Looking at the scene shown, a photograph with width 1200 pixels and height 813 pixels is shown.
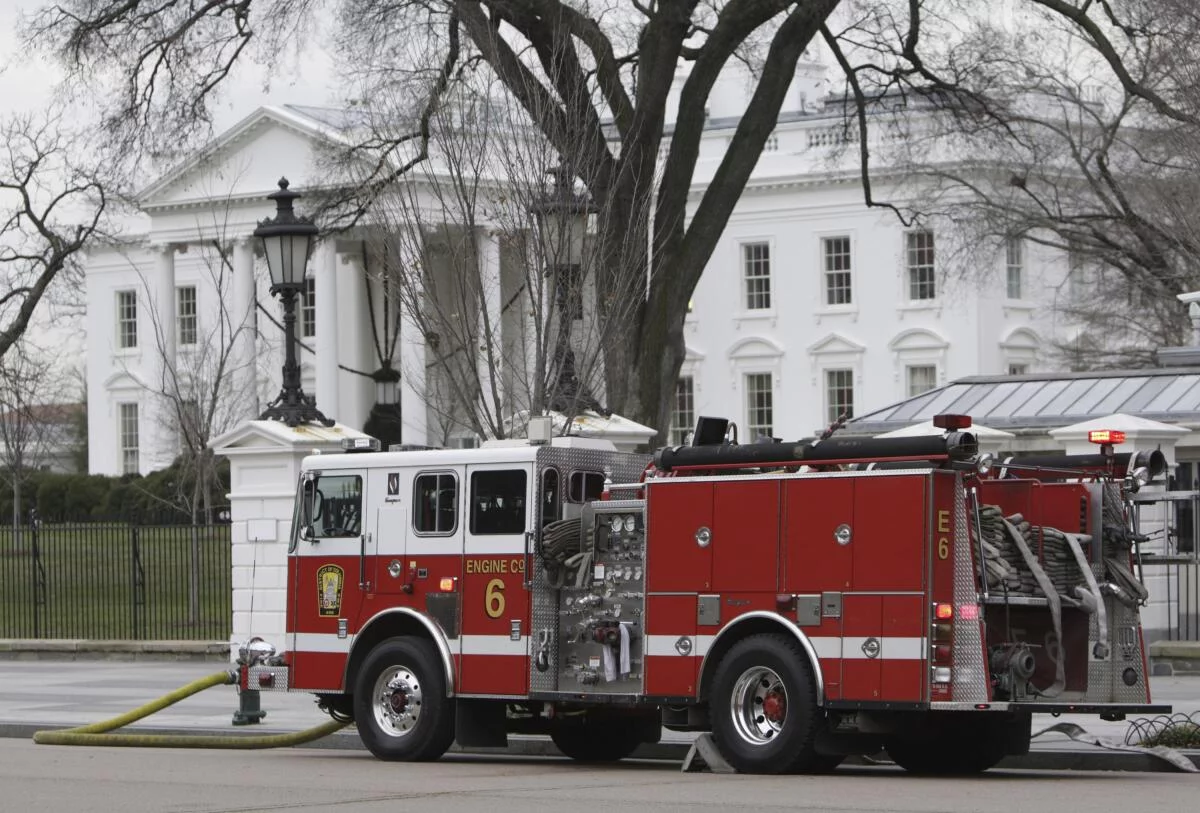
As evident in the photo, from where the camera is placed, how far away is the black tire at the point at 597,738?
16.9 meters

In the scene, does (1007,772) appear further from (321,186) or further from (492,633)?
(321,186)

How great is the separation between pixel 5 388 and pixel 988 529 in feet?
106

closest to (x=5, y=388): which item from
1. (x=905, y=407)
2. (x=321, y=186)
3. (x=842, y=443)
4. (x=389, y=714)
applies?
(x=321, y=186)

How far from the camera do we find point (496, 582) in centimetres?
1598

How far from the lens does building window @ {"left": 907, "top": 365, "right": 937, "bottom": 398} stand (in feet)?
209

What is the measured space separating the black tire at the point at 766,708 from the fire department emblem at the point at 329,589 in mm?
3592

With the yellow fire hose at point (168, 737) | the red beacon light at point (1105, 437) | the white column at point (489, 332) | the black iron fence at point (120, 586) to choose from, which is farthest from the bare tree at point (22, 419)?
the red beacon light at point (1105, 437)

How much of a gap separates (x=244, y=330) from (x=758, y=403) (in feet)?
56.6

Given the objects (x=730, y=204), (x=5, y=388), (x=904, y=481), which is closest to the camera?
(x=904, y=481)

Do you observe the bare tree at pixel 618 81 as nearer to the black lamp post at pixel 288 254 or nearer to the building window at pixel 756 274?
the black lamp post at pixel 288 254

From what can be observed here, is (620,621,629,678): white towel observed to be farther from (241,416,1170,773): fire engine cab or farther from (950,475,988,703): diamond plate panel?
(950,475,988,703): diamond plate panel

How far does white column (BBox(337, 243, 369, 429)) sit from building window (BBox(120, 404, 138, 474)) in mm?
9989

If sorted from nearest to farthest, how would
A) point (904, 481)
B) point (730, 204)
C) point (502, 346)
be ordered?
point (904, 481)
point (502, 346)
point (730, 204)

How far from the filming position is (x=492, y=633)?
15945 mm
